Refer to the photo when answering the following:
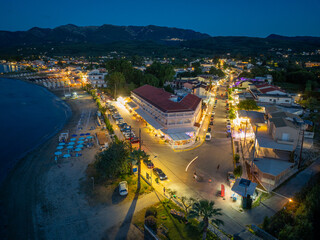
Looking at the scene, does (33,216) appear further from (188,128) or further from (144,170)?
(188,128)

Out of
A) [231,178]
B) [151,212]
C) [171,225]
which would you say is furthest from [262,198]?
[151,212]

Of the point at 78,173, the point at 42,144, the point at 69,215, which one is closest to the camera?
the point at 69,215

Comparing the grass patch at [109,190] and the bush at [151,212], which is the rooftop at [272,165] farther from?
the grass patch at [109,190]

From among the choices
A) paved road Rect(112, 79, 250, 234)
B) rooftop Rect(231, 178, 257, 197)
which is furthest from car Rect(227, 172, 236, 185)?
rooftop Rect(231, 178, 257, 197)

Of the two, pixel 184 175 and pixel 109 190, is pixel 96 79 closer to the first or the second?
pixel 109 190

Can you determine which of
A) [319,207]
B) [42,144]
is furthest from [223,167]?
[42,144]

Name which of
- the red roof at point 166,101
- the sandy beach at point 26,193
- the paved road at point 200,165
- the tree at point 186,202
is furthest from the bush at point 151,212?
the red roof at point 166,101

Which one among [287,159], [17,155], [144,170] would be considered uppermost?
[287,159]
